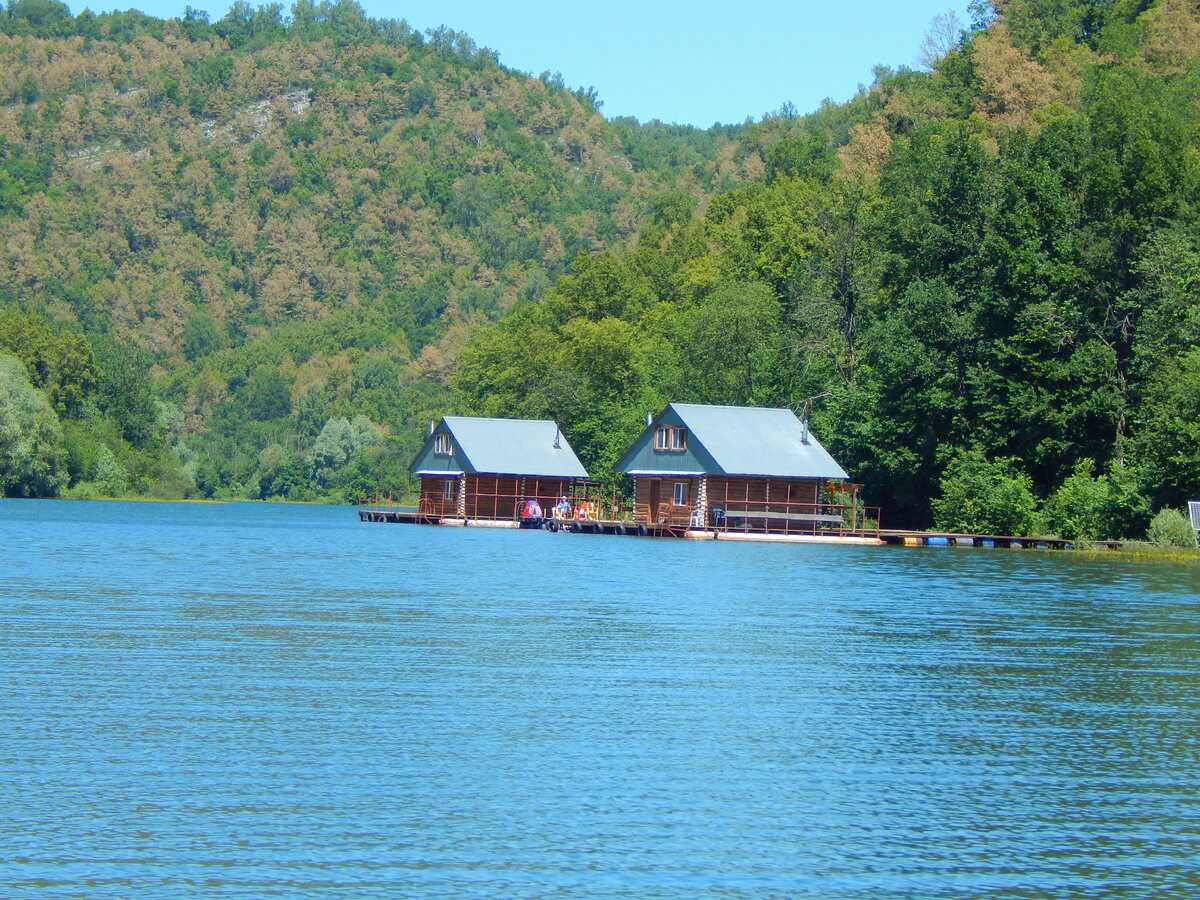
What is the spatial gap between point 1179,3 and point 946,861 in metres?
113

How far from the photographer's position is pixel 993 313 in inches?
3054

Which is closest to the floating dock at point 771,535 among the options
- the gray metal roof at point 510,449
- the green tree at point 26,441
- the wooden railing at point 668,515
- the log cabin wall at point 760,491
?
the wooden railing at point 668,515

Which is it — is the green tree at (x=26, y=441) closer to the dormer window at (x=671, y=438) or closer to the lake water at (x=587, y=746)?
the dormer window at (x=671, y=438)

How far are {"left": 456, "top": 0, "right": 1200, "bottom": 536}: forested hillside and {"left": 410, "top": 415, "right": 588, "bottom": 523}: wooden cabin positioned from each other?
955 cm

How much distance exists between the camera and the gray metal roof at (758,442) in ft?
281

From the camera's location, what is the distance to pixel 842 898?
1373 cm

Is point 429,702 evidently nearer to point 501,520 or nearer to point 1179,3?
point 501,520

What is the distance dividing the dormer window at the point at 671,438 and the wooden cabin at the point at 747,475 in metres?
0.05

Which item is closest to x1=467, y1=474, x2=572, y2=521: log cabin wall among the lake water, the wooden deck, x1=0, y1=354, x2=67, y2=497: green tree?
the wooden deck

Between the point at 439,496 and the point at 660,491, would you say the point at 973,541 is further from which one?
the point at 439,496

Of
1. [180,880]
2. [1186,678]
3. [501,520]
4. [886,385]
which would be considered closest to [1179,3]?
[886,385]

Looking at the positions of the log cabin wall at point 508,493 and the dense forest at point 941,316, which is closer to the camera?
the dense forest at point 941,316

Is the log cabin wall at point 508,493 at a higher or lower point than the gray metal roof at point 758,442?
lower

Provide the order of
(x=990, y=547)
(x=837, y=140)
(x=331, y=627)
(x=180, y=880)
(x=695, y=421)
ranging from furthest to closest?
(x=837, y=140), (x=695, y=421), (x=990, y=547), (x=331, y=627), (x=180, y=880)
